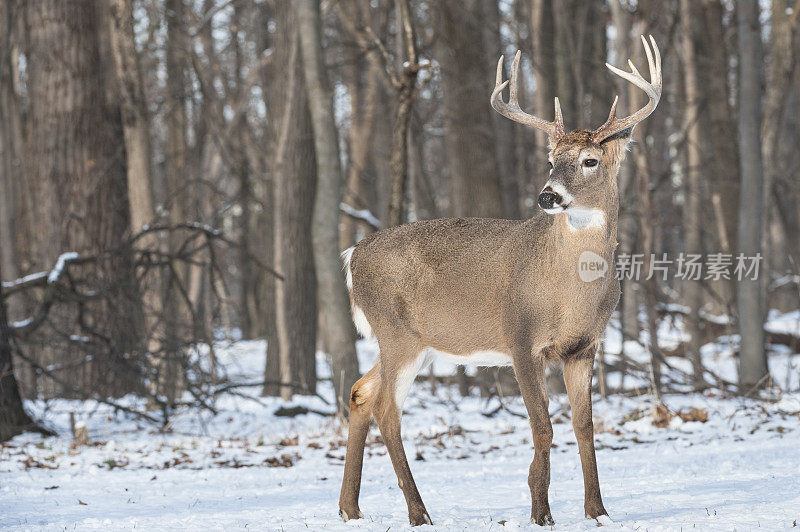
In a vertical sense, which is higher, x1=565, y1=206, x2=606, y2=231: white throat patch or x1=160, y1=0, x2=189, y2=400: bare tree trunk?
x1=160, y1=0, x2=189, y2=400: bare tree trunk

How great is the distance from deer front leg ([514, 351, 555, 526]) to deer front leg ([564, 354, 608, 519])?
0.67 feet

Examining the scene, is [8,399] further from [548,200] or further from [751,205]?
[751,205]

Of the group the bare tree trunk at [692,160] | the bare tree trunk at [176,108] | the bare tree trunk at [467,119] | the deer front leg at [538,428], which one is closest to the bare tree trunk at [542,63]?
the bare tree trunk at [467,119]

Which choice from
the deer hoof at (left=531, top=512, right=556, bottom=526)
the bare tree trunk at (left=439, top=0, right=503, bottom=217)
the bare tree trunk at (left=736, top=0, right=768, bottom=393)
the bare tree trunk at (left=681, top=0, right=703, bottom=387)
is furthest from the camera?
the bare tree trunk at (left=681, top=0, right=703, bottom=387)

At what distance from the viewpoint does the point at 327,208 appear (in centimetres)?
910

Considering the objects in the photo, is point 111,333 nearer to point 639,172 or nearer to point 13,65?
point 639,172

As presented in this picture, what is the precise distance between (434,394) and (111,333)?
425 centimetres

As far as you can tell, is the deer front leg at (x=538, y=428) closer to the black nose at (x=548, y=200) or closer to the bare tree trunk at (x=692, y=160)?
the black nose at (x=548, y=200)

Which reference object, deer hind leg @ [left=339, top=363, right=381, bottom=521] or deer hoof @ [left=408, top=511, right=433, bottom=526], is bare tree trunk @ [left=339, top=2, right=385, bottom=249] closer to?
deer hind leg @ [left=339, top=363, right=381, bottom=521]

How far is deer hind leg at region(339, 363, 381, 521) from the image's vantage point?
5.16 meters

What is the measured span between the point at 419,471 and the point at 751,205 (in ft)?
18.5

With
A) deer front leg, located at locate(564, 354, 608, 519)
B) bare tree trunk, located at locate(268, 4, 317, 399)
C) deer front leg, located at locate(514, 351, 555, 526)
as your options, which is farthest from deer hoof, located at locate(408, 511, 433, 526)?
bare tree trunk, located at locate(268, 4, 317, 399)

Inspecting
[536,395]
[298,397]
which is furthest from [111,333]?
[536,395]

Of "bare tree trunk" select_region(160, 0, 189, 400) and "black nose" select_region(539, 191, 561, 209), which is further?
"bare tree trunk" select_region(160, 0, 189, 400)
